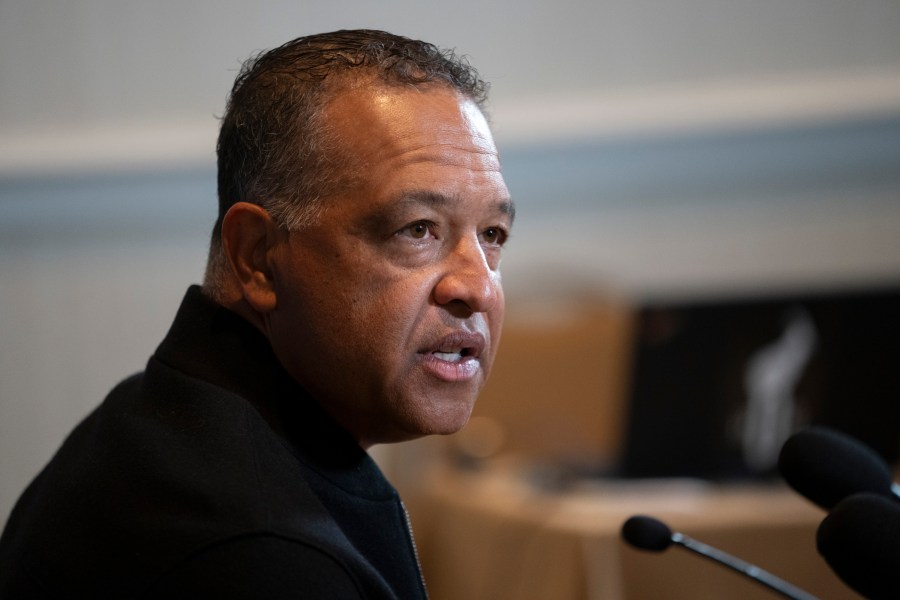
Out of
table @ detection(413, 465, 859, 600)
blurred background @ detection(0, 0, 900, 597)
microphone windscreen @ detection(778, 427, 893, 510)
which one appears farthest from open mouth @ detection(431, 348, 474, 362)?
blurred background @ detection(0, 0, 900, 597)

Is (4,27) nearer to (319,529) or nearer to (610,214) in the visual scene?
(610,214)

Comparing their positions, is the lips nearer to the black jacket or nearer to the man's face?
the man's face

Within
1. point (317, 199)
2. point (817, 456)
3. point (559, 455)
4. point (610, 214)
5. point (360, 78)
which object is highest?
point (360, 78)

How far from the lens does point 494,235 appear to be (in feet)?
4.69

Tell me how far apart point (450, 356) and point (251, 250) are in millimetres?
267

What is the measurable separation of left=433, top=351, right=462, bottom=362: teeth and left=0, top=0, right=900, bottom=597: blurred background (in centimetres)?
193

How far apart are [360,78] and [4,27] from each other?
2960mm

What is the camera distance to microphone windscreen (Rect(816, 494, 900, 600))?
1136mm

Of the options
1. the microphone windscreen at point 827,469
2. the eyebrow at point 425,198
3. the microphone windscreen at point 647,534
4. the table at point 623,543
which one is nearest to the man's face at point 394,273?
the eyebrow at point 425,198

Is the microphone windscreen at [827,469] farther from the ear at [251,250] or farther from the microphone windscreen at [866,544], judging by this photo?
the ear at [251,250]

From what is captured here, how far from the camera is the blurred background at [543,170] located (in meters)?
3.88

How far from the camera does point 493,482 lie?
314 centimetres

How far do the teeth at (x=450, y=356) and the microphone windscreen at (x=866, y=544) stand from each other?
1.46 ft

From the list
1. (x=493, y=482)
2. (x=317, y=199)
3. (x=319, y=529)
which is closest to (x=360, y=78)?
(x=317, y=199)
